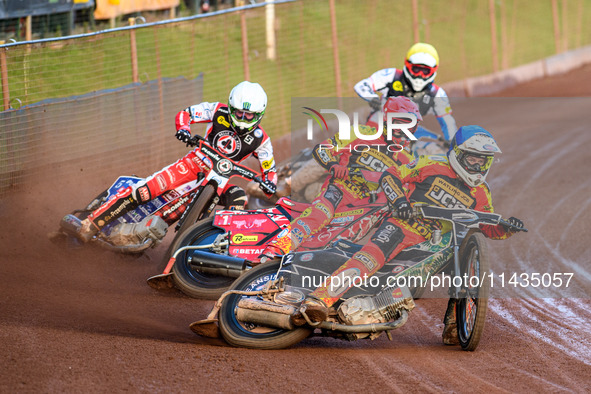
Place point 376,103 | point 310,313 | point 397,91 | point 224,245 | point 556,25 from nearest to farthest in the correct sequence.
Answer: point 310,313
point 224,245
point 376,103
point 397,91
point 556,25

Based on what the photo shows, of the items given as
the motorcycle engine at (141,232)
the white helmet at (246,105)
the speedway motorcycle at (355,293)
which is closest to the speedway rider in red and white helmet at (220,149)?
the white helmet at (246,105)

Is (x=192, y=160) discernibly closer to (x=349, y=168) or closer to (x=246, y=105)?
(x=246, y=105)

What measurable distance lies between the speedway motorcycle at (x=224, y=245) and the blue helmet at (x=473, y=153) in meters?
1.30

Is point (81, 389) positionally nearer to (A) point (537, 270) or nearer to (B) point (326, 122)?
(B) point (326, 122)

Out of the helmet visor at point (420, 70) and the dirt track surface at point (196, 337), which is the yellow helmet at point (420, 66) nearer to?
the helmet visor at point (420, 70)

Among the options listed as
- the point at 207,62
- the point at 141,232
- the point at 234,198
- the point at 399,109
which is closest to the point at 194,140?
the point at 234,198

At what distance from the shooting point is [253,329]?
6.93 m

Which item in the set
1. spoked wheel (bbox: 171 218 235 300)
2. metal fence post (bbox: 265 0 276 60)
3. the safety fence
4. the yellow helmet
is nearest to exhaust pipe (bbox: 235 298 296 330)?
spoked wheel (bbox: 171 218 235 300)

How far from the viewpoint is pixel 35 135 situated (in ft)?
38.3

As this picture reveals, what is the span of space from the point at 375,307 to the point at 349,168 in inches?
103

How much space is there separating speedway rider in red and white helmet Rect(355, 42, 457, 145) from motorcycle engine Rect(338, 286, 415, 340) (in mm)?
5148

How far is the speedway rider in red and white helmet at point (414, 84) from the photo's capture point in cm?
1198

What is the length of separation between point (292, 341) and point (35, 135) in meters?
6.47

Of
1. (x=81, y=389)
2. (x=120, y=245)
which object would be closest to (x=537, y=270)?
(x=120, y=245)
